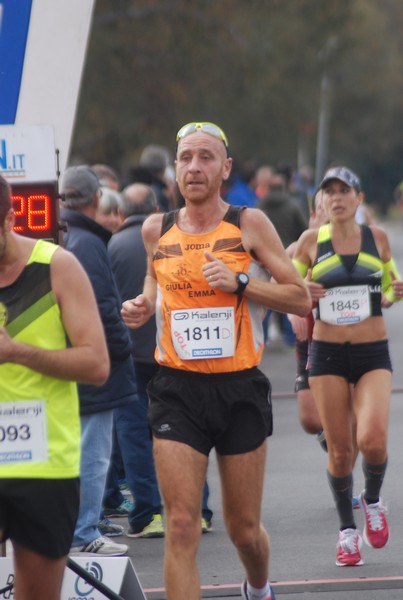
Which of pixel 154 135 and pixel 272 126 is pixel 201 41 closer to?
pixel 154 135

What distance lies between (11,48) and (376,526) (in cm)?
309

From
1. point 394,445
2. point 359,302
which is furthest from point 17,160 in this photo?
point 394,445

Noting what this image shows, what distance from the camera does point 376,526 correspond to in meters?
8.09

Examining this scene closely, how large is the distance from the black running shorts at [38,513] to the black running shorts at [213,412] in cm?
133

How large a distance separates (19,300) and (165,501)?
147cm

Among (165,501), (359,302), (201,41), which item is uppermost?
(201,41)

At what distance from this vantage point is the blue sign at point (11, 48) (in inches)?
295

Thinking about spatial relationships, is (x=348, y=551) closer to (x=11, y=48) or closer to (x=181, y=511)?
(x=181, y=511)

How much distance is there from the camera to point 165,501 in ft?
20.0

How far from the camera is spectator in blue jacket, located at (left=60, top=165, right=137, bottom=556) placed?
7961mm

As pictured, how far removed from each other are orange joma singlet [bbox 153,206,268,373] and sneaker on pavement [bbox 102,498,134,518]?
357cm

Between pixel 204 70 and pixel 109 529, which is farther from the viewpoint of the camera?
pixel 204 70

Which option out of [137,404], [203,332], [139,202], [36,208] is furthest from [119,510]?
[203,332]

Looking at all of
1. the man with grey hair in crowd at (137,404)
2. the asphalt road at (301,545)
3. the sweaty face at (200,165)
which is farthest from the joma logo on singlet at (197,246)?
the man with grey hair in crowd at (137,404)
